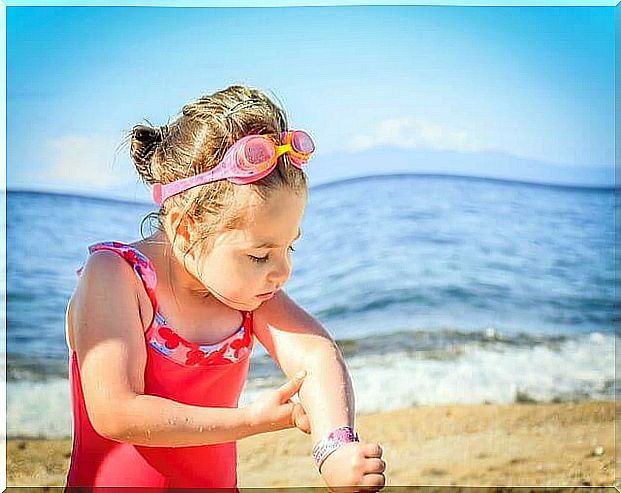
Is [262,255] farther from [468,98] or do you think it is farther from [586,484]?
[586,484]

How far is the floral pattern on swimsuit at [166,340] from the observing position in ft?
12.9

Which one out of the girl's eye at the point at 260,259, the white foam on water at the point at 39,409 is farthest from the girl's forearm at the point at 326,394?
the white foam on water at the point at 39,409

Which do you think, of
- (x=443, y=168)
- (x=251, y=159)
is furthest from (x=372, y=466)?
(x=443, y=168)

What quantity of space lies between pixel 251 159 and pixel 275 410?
0.80 metres

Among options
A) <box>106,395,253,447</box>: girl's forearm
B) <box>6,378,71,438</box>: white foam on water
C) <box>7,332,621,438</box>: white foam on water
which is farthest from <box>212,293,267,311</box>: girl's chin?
<box>6,378,71,438</box>: white foam on water

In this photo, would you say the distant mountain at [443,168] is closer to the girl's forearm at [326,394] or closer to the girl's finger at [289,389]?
the girl's forearm at [326,394]

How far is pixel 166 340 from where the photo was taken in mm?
3971

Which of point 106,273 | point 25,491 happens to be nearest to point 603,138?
point 106,273

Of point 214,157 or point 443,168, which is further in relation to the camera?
point 443,168

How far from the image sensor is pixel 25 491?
4.82m

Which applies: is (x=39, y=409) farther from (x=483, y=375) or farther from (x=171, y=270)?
(x=483, y=375)

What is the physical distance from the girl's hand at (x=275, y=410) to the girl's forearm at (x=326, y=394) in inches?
2.7

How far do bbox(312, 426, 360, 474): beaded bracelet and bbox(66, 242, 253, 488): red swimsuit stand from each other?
0.43m

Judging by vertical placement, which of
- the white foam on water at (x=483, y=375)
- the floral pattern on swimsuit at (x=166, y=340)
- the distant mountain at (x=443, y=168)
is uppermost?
the distant mountain at (x=443, y=168)
